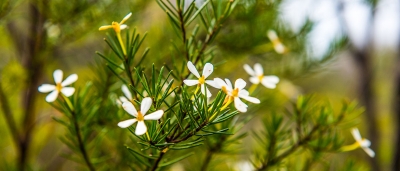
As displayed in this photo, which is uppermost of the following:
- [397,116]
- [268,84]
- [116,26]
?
[116,26]

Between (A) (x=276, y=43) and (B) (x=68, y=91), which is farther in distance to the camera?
(A) (x=276, y=43)

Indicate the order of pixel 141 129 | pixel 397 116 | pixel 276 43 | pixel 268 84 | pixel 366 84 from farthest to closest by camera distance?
pixel 366 84 → pixel 397 116 → pixel 276 43 → pixel 268 84 → pixel 141 129

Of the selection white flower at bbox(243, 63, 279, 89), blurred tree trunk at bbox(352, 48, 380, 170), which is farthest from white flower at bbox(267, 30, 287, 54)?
blurred tree trunk at bbox(352, 48, 380, 170)

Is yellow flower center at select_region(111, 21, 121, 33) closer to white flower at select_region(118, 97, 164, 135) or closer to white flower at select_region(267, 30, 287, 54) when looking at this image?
white flower at select_region(118, 97, 164, 135)

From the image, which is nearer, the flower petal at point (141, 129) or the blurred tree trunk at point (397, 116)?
the flower petal at point (141, 129)

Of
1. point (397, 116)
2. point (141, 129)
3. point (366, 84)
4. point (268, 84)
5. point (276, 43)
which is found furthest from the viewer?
point (366, 84)

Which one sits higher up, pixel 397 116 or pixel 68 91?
pixel 68 91

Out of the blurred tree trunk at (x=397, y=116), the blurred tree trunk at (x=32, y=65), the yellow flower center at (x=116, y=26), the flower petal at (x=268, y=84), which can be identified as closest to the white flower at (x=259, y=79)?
the flower petal at (x=268, y=84)

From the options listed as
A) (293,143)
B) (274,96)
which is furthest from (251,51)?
(293,143)

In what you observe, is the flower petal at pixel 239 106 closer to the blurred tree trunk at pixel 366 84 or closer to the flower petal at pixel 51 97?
the flower petal at pixel 51 97

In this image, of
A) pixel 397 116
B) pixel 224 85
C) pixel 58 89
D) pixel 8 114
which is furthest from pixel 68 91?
pixel 397 116

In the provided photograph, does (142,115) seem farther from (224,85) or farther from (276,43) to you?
(276,43)
